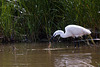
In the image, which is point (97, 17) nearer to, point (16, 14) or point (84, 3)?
point (84, 3)

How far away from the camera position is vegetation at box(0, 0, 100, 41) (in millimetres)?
8133

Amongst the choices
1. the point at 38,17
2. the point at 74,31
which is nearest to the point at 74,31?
the point at 74,31

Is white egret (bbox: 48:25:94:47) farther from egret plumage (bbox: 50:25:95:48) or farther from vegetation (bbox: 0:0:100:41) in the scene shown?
vegetation (bbox: 0:0:100:41)

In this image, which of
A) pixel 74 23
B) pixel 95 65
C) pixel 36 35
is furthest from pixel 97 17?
pixel 95 65

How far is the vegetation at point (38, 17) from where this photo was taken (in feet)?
26.7

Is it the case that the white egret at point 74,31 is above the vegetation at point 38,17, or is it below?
below

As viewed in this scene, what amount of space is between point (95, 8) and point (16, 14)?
310cm

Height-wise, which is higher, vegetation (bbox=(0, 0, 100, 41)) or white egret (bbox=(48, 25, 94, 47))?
vegetation (bbox=(0, 0, 100, 41))

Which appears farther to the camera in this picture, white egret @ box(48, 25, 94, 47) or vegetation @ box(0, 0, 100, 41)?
vegetation @ box(0, 0, 100, 41)

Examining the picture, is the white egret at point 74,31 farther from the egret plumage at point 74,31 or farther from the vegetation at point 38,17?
the vegetation at point 38,17

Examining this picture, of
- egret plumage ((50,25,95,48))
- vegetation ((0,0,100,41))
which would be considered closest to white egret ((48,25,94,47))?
egret plumage ((50,25,95,48))

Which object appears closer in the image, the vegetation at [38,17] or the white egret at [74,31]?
the white egret at [74,31]

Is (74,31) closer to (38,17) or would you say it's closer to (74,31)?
(74,31)

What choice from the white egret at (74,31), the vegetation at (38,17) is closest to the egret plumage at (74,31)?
the white egret at (74,31)
